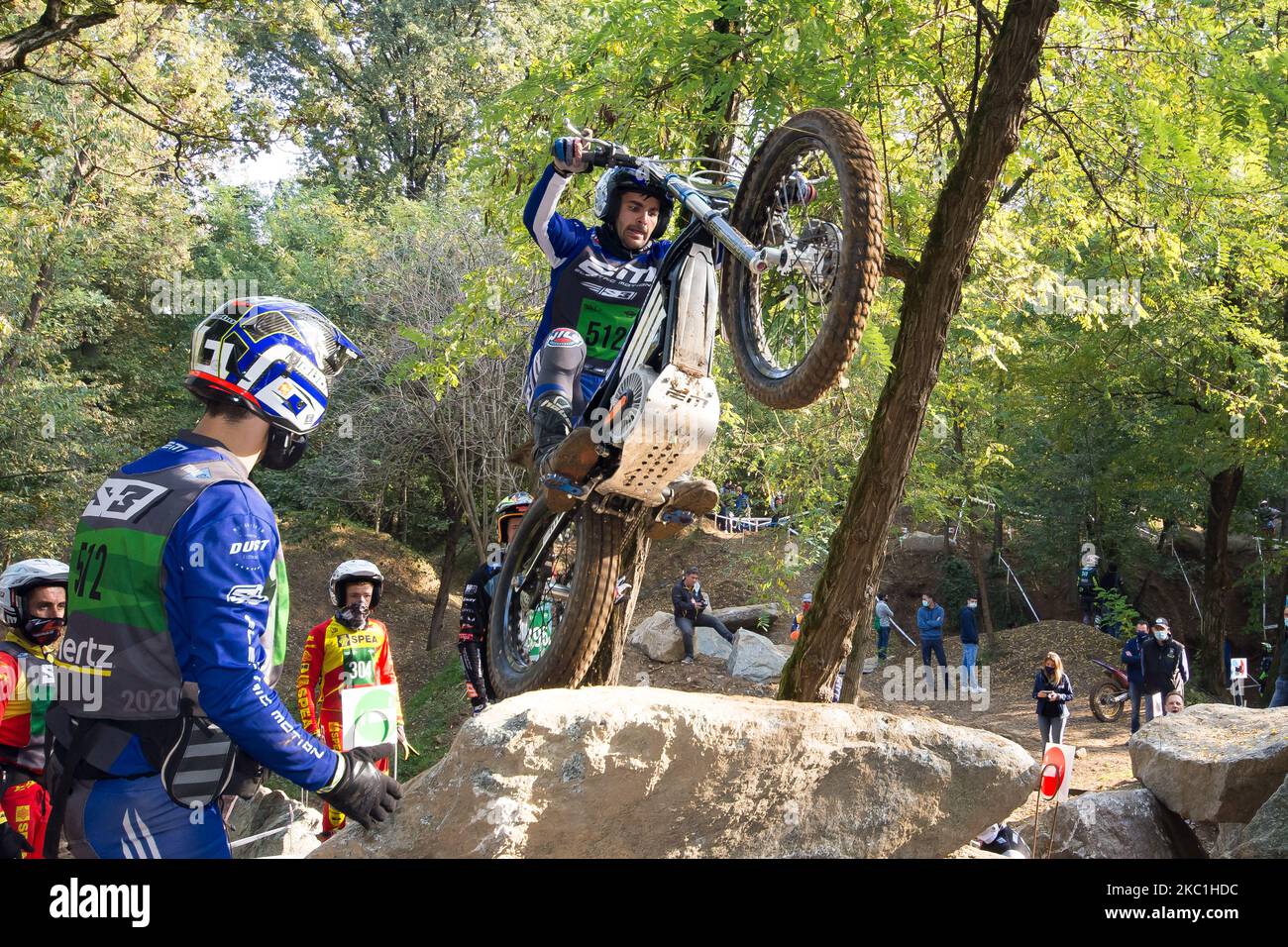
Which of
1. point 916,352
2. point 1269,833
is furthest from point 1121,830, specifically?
point 916,352

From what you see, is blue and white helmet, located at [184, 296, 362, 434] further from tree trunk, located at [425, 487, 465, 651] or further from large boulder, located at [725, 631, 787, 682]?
tree trunk, located at [425, 487, 465, 651]

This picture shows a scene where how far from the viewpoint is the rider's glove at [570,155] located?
197 inches

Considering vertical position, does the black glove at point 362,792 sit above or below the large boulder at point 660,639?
above

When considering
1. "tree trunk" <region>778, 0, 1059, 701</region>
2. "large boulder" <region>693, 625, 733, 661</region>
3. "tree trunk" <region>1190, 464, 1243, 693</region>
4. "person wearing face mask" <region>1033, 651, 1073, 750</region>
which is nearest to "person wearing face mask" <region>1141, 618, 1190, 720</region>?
"person wearing face mask" <region>1033, 651, 1073, 750</region>

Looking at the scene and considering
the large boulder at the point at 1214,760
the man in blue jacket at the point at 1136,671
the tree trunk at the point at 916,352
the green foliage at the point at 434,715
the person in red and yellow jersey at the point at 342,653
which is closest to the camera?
the tree trunk at the point at 916,352

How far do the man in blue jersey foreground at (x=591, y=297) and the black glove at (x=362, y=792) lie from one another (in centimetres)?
230

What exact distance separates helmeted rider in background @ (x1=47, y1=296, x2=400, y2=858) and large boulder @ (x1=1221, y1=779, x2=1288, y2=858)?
4971 mm

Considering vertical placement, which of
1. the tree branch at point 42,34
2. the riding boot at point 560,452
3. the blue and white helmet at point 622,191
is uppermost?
the tree branch at point 42,34

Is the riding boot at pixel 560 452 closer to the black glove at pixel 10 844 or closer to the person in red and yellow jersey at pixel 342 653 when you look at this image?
the person in red and yellow jersey at pixel 342 653

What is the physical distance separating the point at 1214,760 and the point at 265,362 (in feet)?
26.3

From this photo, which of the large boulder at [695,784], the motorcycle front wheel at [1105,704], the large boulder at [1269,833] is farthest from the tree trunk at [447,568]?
the large boulder at [695,784]

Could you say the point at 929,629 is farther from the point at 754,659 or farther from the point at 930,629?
the point at 754,659

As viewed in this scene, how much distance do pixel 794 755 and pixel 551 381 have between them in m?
2.34
